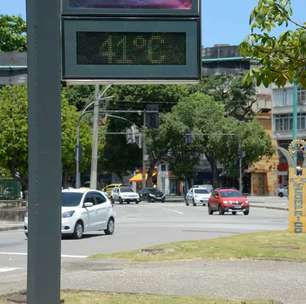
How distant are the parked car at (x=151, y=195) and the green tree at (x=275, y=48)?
2684 inches

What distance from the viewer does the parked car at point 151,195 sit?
7631 centimetres

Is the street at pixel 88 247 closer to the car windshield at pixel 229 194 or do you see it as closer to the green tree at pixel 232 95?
the car windshield at pixel 229 194

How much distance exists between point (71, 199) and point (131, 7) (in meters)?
19.7

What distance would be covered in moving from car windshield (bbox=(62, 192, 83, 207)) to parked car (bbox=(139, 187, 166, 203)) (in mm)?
50211

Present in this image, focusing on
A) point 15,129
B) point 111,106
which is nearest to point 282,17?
point 15,129

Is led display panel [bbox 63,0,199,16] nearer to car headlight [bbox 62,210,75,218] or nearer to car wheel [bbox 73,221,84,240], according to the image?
car headlight [bbox 62,210,75,218]

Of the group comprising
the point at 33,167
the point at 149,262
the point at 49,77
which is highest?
the point at 49,77

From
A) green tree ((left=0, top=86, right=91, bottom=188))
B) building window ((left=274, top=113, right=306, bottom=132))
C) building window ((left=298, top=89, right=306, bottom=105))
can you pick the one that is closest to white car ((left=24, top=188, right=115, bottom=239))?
green tree ((left=0, top=86, right=91, bottom=188))

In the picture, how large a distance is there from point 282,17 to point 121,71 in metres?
2.38

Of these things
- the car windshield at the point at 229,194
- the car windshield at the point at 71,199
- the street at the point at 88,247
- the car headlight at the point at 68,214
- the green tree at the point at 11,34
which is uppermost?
the green tree at the point at 11,34

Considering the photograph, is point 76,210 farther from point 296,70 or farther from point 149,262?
point 296,70

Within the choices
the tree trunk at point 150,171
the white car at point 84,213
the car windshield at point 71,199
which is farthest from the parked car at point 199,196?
the car windshield at point 71,199

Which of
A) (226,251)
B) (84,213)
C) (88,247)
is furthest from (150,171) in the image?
(226,251)

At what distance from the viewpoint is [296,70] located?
24.9 feet
